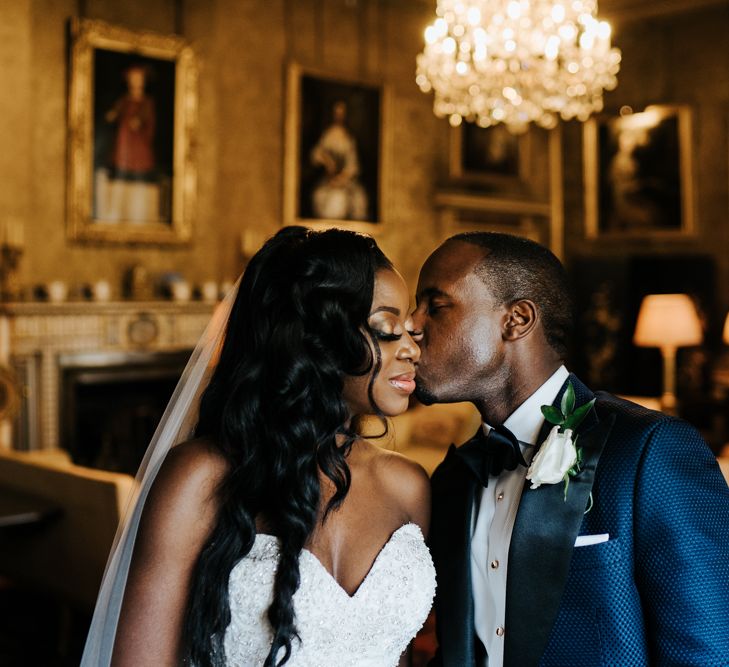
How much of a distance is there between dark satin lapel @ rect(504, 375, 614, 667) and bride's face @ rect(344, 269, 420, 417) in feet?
1.33

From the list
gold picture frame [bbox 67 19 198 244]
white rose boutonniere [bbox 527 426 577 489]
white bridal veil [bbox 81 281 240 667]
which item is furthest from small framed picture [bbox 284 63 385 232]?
white rose boutonniere [bbox 527 426 577 489]

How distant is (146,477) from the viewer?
227cm

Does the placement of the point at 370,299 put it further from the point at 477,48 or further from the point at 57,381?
the point at 57,381

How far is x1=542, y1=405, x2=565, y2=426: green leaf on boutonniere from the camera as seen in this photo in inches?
78.4

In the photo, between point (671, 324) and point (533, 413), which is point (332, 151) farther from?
point (533, 413)

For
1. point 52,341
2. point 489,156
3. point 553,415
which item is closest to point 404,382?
point 553,415

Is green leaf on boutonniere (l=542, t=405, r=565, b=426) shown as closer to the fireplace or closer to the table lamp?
the fireplace

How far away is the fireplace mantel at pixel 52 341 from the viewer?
7.30 meters

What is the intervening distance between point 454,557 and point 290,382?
56 centimetres

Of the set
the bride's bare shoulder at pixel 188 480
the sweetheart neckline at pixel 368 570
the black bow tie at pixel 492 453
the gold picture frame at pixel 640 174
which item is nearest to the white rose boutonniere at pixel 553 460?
the black bow tie at pixel 492 453

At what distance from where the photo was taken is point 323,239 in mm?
2158

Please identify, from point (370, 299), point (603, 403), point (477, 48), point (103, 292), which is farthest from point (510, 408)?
point (103, 292)

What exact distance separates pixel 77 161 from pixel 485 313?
6.20 metres

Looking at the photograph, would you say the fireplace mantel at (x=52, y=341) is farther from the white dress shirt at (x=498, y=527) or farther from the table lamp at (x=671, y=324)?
the white dress shirt at (x=498, y=527)
